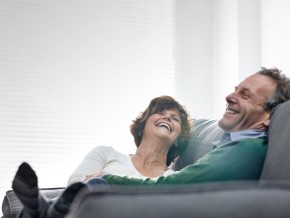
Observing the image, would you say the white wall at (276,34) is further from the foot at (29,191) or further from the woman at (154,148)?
the foot at (29,191)

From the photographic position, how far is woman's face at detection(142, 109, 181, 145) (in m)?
2.18

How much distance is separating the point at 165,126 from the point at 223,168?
36.5 inches

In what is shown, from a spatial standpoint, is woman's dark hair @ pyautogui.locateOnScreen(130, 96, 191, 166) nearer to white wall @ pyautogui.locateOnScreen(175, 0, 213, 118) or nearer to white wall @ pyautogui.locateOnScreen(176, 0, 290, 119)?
white wall @ pyautogui.locateOnScreen(176, 0, 290, 119)

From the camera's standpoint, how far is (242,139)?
1390 millimetres

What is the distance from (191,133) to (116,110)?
1085 millimetres

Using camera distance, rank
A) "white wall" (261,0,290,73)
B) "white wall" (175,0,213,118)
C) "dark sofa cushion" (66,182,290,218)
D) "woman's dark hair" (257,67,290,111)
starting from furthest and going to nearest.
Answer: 1. "white wall" (175,0,213,118)
2. "white wall" (261,0,290,73)
3. "woman's dark hair" (257,67,290,111)
4. "dark sofa cushion" (66,182,290,218)

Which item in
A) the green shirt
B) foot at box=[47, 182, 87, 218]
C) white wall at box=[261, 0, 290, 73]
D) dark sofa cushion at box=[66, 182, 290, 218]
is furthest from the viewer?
white wall at box=[261, 0, 290, 73]

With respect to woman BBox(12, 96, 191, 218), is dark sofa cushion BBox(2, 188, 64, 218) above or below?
below

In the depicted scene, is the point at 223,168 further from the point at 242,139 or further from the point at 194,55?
the point at 194,55

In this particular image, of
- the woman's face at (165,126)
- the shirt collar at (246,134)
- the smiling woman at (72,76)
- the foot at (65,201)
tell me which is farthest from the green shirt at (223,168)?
the smiling woman at (72,76)

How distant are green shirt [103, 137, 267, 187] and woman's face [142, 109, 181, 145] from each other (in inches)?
31.4

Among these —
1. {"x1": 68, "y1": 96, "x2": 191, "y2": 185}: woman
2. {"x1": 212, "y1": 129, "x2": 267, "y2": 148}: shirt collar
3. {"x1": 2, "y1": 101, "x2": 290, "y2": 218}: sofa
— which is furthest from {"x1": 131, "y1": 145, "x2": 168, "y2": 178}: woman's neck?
{"x1": 2, "y1": 101, "x2": 290, "y2": 218}: sofa

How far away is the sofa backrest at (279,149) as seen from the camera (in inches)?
50.1

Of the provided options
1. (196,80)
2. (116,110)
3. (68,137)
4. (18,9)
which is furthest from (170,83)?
(18,9)
